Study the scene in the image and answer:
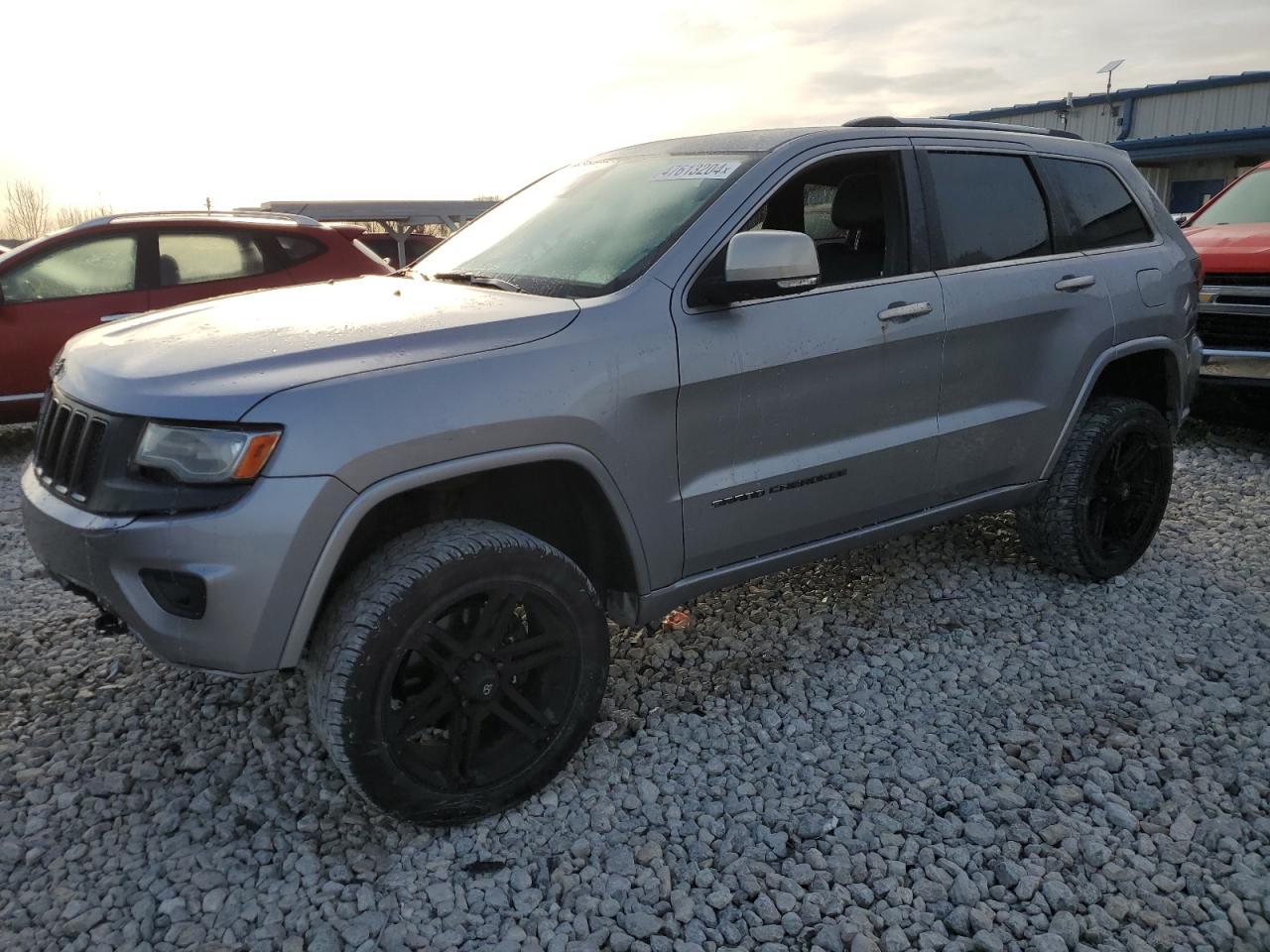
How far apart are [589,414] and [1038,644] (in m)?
2.19

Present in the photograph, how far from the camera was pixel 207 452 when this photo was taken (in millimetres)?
2316

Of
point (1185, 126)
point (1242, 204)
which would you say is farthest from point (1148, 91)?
point (1242, 204)

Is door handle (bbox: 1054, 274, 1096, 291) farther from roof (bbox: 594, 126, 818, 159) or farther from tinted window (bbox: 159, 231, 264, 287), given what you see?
tinted window (bbox: 159, 231, 264, 287)

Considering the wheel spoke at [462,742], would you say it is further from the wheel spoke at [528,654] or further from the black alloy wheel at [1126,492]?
the black alloy wheel at [1126,492]

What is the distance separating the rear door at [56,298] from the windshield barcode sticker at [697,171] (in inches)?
198

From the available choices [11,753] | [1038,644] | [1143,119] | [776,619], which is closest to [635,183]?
[776,619]

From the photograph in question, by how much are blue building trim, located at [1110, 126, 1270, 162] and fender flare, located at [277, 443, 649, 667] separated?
20985mm

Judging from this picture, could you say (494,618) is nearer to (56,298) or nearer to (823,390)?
(823,390)

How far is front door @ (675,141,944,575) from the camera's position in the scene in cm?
296

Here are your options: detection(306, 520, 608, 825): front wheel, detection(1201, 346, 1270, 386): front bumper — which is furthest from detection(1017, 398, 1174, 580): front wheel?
detection(1201, 346, 1270, 386): front bumper

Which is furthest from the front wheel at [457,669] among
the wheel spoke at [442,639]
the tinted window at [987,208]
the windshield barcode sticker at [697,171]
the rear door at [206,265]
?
the rear door at [206,265]

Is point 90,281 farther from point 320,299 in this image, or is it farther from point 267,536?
point 267,536

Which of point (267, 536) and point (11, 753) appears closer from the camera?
point (267, 536)

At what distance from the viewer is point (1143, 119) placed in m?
23.0
